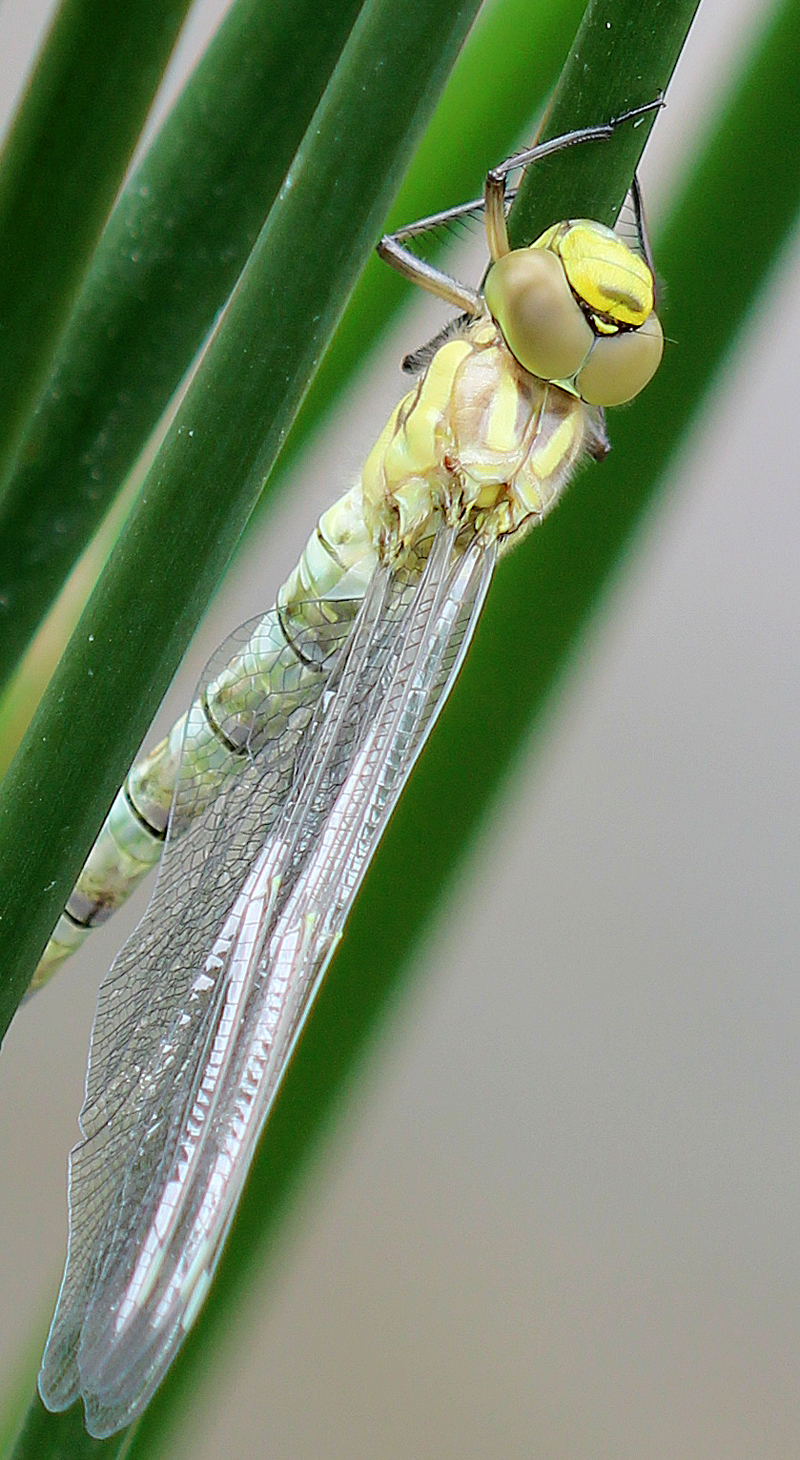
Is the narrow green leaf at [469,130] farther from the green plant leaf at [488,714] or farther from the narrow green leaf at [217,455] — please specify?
the narrow green leaf at [217,455]

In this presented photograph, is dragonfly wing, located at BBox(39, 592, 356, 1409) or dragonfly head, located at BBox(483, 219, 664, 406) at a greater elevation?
dragonfly head, located at BBox(483, 219, 664, 406)

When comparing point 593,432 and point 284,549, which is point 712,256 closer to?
point 593,432

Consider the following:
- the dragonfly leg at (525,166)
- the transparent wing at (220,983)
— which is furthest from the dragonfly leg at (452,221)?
the transparent wing at (220,983)

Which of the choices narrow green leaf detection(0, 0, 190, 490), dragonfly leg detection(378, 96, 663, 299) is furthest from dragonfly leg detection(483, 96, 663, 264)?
narrow green leaf detection(0, 0, 190, 490)

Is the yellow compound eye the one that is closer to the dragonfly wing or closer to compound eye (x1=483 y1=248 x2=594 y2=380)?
compound eye (x1=483 y1=248 x2=594 y2=380)

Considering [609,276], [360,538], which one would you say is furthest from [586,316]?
[360,538]

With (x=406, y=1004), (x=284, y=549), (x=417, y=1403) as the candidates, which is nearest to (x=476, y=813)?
(x=406, y=1004)

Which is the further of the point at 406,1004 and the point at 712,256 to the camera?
the point at 406,1004

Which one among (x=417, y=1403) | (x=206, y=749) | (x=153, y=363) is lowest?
(x=417, y=1403)
